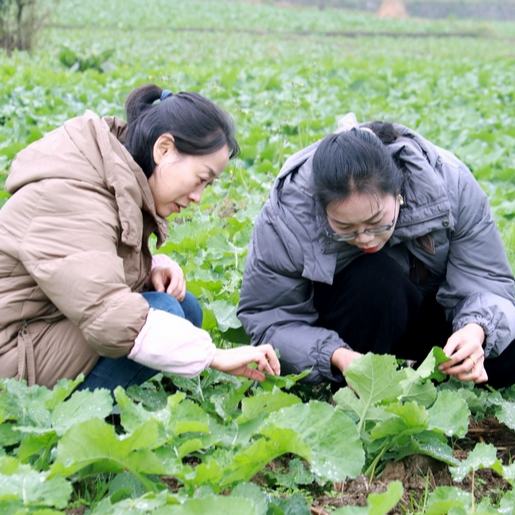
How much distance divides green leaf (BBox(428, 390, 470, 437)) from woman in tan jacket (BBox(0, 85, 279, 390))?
0.44 meters

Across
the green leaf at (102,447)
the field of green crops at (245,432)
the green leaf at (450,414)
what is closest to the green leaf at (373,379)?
the field of green crops at (245,432)

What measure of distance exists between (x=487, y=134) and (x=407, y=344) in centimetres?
419

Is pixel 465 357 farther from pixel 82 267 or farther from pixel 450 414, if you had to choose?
pixel 82 267

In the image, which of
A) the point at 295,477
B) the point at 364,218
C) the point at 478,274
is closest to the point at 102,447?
the point at 295,477

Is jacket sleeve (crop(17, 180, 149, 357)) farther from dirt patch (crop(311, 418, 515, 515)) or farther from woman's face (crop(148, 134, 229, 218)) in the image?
dirt patch (crop(311, 418, 515, 515))

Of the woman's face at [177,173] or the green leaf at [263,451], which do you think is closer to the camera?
the green leaf at [263,451]

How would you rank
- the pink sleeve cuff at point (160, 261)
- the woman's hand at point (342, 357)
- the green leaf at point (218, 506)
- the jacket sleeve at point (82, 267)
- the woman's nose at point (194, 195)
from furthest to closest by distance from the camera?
the pink sleeve cuff at point (160, 261)
the woman's hand at point (342, 357)
the woman's nose at point (194, 195)
the jacket sleeve at point (82, 267)
the green leaf at point (218, 506)

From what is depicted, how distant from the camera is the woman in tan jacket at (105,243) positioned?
243 centimetres

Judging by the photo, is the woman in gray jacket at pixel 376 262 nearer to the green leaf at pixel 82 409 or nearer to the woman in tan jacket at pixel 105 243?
the woman in tan jacket at pixel 105 243

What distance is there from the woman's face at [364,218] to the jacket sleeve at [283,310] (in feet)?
0.59

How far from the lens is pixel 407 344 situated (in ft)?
11.0

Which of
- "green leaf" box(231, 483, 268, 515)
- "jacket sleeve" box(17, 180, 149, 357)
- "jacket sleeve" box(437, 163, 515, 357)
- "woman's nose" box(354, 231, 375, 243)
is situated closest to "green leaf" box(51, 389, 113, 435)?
"jacket sleeve" box(17, 180, 149, 357)

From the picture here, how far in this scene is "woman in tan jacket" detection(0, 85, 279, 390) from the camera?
2432mm

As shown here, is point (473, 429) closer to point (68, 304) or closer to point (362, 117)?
point (68, 304)
